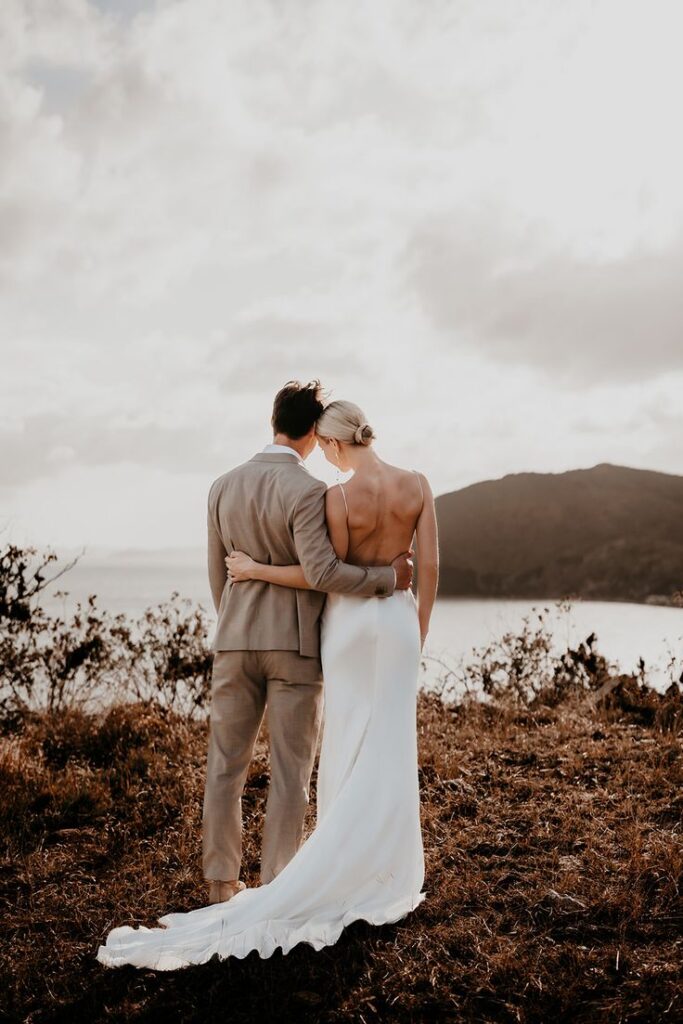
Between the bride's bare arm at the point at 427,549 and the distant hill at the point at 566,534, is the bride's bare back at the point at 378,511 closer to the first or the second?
the bride's bare arm at the point at 427,549

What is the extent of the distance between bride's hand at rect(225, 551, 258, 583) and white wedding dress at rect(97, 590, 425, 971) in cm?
40

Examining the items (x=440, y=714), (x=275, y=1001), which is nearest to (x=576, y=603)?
(x=440, y=714)

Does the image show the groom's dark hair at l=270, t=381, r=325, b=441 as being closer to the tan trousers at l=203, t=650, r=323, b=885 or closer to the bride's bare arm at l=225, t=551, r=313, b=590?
the bride's bare arm at l=225, t=551, r=313, b=590

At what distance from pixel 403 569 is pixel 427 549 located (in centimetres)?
14

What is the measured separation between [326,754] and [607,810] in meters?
2.12

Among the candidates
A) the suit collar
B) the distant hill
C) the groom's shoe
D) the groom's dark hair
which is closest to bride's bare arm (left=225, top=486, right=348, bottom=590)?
the suit collar

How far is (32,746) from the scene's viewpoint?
5.96m

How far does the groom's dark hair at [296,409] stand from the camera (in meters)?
3.96

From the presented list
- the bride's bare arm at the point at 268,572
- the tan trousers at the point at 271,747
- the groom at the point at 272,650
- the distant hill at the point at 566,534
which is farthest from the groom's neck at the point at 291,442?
the distant hill at the point at 566,534

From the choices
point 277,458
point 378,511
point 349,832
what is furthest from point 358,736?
point 277,458

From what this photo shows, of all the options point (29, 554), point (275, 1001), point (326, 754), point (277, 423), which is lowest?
point (275, 1001)

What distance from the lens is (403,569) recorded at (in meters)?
4.02

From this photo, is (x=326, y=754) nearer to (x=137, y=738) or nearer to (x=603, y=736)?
(x=137, y=738)

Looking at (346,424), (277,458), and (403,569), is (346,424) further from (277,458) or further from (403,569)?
(403,569)
